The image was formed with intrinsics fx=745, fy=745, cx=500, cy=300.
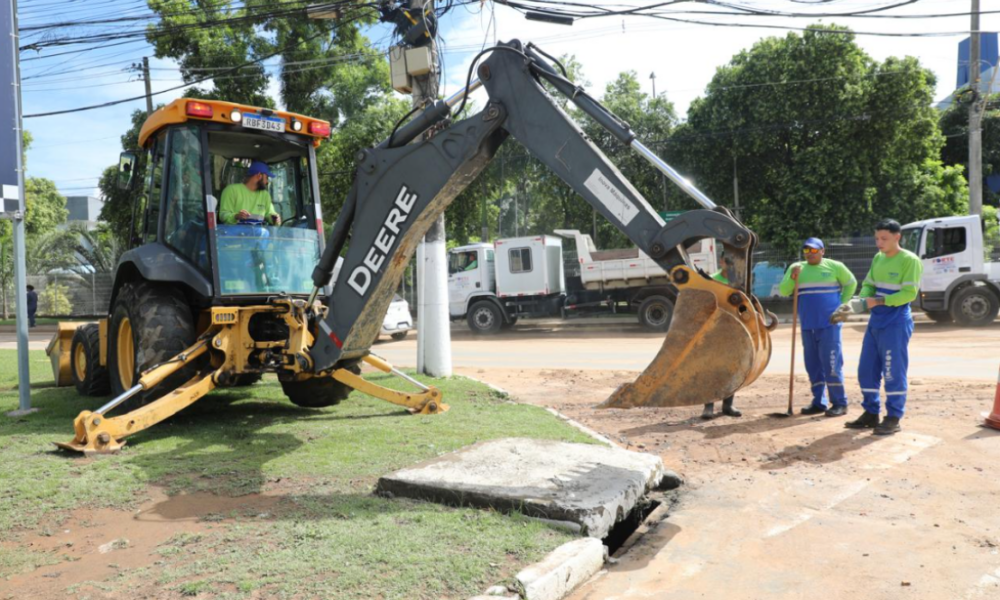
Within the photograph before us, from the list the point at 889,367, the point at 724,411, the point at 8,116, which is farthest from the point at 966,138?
the point at 8,116

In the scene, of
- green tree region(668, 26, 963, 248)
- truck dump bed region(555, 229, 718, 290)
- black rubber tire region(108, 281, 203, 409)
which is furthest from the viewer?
green tree region(668, 26, 963, 248)

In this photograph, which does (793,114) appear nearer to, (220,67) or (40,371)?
(220,67)

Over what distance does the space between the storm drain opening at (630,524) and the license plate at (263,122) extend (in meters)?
4.62

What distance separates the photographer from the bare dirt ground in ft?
11.8

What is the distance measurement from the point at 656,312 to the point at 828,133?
880 cm

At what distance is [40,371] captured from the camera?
1196 centimetres

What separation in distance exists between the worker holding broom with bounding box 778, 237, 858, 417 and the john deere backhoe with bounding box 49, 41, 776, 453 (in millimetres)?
3064

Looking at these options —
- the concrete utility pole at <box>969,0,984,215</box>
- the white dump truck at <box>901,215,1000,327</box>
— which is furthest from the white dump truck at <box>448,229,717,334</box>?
the concrete utility pole at <box>969,0,984,215</box>

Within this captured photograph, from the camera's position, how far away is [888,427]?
6.59 m

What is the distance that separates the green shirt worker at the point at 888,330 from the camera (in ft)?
21.7

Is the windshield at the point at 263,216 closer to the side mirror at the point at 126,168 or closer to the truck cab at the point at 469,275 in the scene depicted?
the side mirror at the point at 126,168

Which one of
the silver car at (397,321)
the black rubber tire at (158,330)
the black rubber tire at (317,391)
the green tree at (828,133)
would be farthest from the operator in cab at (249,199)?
the green tree at (828,133)

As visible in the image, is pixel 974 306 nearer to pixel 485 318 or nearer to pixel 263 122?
pixel 485 318

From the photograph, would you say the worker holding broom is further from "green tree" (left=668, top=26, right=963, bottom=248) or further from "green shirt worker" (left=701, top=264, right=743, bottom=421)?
"green tree" (left=668, top=26, right=963, bottom=248)
